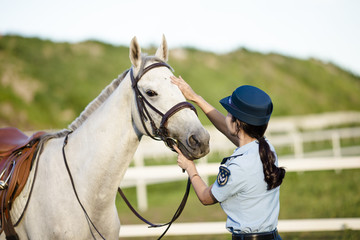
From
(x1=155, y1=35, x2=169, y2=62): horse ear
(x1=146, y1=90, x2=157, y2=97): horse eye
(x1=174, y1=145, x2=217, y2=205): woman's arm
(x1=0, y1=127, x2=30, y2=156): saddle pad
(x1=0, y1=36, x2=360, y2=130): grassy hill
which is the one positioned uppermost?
(x1=155, y1=35, x2=169, y2=62): horse ear

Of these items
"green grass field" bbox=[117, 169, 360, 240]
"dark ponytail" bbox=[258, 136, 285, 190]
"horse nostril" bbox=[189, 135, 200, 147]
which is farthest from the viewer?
"green grass field" bbox=[117, 169, 360, 240]

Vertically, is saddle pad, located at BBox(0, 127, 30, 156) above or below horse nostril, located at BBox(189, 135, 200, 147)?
below

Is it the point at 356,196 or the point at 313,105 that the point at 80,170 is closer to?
the point at 356,196

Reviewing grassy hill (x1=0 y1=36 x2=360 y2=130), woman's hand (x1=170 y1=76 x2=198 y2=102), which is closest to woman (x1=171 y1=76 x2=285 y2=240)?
woman's hand (x1=170 y1=76 x2=198 y2=102)

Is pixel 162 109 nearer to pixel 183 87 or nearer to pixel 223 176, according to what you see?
pixel 183 87

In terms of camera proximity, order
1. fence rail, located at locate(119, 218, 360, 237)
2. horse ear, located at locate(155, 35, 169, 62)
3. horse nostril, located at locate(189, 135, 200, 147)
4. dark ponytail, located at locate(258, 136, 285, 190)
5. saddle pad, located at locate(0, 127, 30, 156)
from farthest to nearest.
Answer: fence rail, located at locate(119, 218, 360, 237) < saddle pad, located at locate(0, 127, 30, 156) < horse ear, located at locate(155, 35, 169, 62) < horse nostril, located at locate(189, 135, 200, 147) < dark ponytail, located at locate(258, 136, 285, 190)

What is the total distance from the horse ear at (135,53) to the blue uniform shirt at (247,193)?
1.05 m

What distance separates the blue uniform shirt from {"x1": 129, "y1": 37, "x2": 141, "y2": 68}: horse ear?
3.43ft

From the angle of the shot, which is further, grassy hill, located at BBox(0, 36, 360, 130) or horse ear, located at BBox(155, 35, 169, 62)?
grassy hill, located at BBox(0, 36, 360, 130)

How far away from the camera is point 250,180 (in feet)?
6.42

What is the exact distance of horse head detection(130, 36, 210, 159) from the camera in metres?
2.22

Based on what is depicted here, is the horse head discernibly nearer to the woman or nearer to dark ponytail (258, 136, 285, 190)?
the woman

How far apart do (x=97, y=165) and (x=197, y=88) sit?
2682 centimetres

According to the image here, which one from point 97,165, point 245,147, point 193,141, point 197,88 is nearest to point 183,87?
point 193,141
